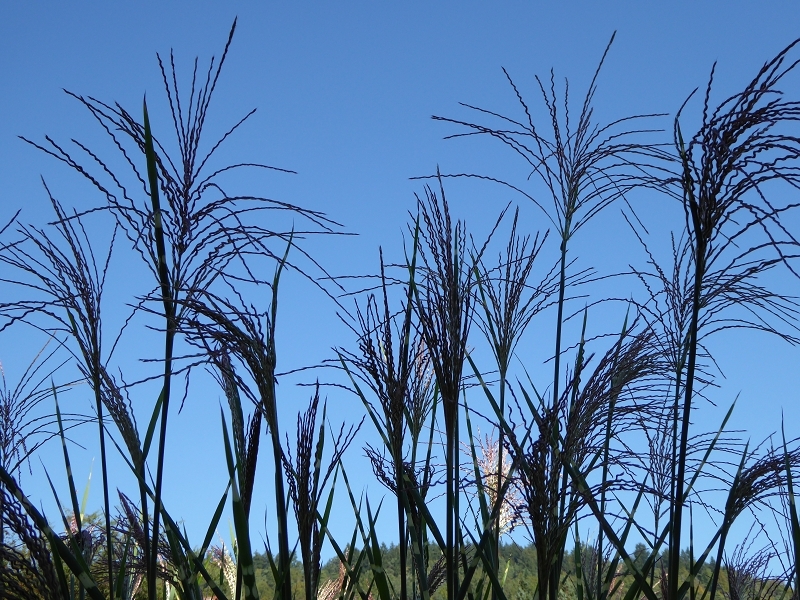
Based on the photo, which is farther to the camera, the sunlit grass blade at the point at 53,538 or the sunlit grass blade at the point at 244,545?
the sunlit grass blade at the point at 244,545

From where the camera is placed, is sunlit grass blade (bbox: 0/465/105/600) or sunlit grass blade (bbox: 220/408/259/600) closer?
sunlit grass blade (bbox: 0/465/105/600)

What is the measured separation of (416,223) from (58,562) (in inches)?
52.2

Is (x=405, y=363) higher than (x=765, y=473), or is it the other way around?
(x=405, y=363)

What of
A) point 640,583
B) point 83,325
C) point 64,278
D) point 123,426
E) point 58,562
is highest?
point 64,278

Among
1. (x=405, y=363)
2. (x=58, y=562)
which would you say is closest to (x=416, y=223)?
(x=405, y=363)

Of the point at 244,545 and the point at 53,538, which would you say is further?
the point at 244,545

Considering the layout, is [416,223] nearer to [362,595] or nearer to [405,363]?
[405,363]

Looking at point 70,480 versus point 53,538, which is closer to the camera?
point 53,538

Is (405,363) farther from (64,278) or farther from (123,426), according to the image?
(64,278)

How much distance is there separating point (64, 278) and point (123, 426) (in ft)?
1.75

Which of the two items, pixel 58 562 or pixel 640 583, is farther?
pixel 640 583

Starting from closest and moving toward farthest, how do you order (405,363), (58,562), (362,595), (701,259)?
(58,562)
(701,259)
(405,363)
(362,595)

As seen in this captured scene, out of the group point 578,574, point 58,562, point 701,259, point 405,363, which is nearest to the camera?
point 58,562

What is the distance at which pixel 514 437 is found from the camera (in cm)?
202
